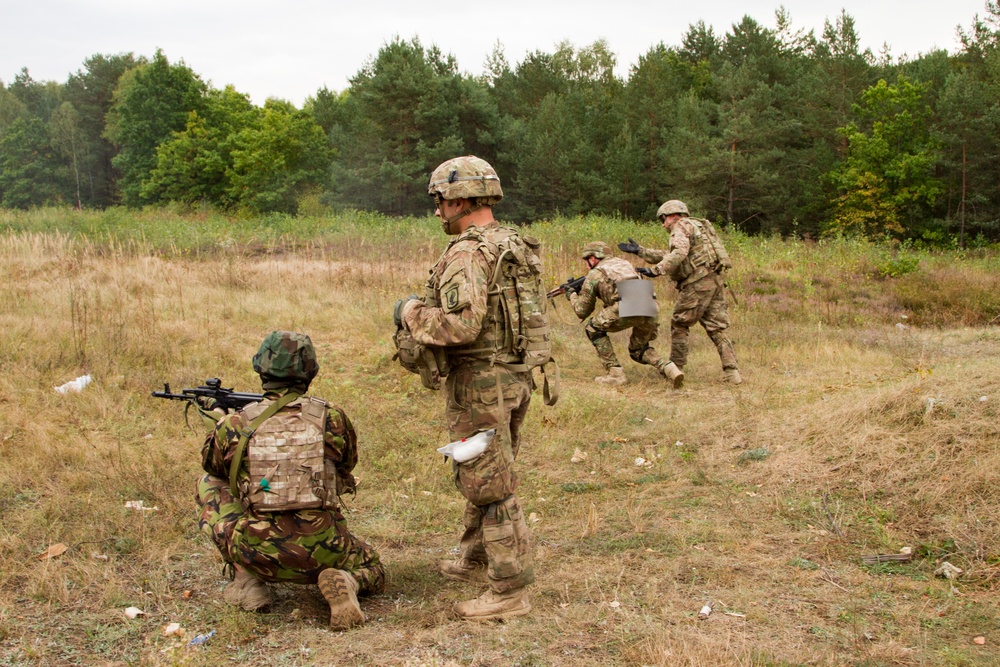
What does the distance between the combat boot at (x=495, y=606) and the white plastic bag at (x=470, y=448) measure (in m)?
0.69

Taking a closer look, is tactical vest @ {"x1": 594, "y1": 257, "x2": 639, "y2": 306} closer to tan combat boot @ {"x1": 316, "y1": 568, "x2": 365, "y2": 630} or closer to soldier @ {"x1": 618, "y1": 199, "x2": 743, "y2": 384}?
soldier @ {"x1": 618, "y1": 199, "x2": 743, "y2": 384}

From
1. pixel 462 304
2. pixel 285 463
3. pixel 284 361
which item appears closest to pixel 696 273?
pixel 462 304

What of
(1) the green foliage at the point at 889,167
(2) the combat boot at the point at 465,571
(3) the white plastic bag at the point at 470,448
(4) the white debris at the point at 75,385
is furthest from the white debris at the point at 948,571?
(1) the green foliage at the point at 889,167

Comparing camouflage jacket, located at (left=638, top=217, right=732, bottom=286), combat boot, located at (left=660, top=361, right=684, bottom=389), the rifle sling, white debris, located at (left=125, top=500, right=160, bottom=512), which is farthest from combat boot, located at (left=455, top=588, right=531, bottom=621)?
camouflage jacket, located at (left=638, top=217, right=732, bottom=286)

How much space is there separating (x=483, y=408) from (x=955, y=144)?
2915 cm

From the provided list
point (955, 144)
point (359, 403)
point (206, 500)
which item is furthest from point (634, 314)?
point (955, 144)

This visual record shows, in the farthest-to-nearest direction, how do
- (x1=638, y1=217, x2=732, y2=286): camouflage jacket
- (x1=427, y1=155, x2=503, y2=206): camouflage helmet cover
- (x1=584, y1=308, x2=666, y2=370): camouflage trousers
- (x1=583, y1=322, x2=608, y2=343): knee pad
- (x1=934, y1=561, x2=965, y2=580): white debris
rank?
(x1=583, y1=322, x2=608, y2=343): knee pad
(x1=638, y1=217, x2=732, y2=286): camouflage jacket
(x1=584, y1=308, x2=666, y2=370): camouflage trousers
(x1=934, y1=561, x2=965, y2=580): white debris
(x1=427, y1=155, x2=503, y2=206): camouflage helmet cover

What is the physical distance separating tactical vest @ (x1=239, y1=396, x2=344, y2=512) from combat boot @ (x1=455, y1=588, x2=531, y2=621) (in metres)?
0.87

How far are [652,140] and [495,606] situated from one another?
1224 inches

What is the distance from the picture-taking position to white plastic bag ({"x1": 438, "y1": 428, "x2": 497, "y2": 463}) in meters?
3.84

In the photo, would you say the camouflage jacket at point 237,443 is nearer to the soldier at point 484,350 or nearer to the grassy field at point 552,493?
→ the soldier at point 484,350

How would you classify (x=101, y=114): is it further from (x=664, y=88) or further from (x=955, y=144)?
(x=955, y=144)

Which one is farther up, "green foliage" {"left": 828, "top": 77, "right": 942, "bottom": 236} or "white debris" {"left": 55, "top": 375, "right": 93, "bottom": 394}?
"green foliage" {"left": 828, "top": 77, "right": 942, "bottom": 236}

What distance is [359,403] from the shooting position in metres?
7.35
